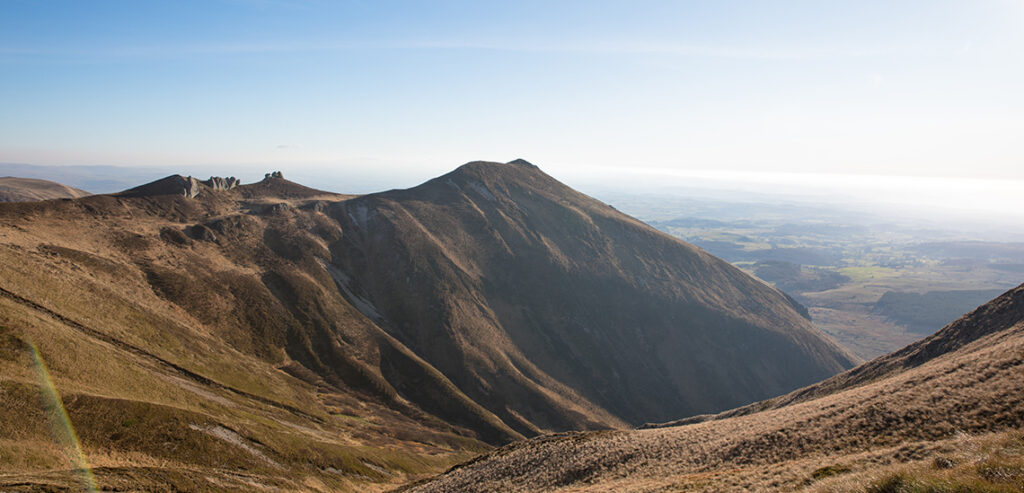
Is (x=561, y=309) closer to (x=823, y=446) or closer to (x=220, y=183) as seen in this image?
(x=823, y=446)

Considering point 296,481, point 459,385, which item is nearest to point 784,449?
point 296,481

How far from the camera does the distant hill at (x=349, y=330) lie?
46.3 meters

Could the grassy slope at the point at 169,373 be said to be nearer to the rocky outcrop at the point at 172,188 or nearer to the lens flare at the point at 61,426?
the lens flare at the point at 61,426

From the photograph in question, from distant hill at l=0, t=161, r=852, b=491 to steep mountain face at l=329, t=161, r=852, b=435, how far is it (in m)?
0.74

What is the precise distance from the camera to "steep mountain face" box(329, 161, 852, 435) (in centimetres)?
11375

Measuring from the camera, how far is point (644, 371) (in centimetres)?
13125

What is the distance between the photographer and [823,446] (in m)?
27.5

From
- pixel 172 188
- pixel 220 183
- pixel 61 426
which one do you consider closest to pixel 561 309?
pixel 61 426

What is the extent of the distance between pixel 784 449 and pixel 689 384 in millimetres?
111259

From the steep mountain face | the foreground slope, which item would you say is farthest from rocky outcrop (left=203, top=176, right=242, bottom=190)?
the foreground slope

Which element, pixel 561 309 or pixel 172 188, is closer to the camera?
pixel 172 188

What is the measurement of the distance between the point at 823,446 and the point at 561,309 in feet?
369

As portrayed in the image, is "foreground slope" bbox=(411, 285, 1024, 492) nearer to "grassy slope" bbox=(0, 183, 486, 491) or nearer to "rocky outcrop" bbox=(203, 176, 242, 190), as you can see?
"grassy slope" bbox=(0, 183, 486, 491)

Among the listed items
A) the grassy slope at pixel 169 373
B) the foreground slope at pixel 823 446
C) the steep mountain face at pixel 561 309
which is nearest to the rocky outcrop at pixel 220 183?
the grassy slope at pixel 169 373
